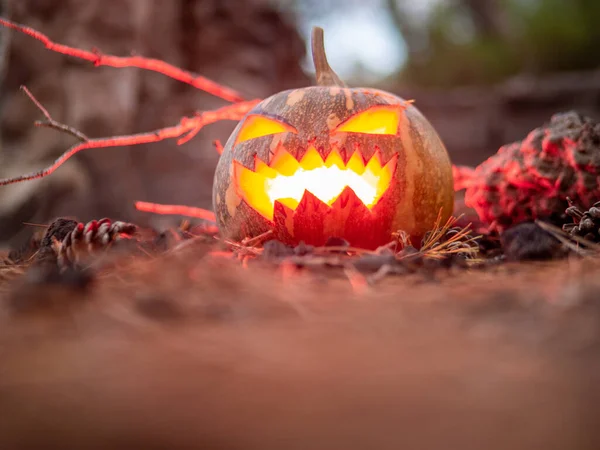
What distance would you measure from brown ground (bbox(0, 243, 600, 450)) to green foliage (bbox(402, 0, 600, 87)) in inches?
267

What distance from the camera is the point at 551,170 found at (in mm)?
1939

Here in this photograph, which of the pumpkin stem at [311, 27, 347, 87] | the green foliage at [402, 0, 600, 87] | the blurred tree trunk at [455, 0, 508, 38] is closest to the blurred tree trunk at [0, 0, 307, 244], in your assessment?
the pumpkin stem at [311, 27, 347, 87]

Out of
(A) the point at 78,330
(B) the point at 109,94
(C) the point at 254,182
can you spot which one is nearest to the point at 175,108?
(B) the point at 109,94

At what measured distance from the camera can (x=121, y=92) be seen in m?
4.52

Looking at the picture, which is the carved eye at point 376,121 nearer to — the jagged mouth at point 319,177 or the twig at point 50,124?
the jagged mouth at point 319,177

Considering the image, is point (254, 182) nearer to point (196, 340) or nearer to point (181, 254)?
point (181, 254)

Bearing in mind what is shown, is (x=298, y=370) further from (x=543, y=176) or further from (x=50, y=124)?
(x=543, y=176)

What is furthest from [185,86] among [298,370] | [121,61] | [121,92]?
[298,370]

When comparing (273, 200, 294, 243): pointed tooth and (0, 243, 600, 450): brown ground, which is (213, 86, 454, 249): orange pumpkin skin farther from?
(0, 243, 600, 450): brown ground

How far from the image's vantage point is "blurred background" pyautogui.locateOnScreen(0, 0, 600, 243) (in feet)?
13.8

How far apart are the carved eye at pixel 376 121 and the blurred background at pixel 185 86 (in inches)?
64.0

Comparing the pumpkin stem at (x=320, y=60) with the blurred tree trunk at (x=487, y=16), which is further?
the blurred tree trunk at (x=487, y=16)

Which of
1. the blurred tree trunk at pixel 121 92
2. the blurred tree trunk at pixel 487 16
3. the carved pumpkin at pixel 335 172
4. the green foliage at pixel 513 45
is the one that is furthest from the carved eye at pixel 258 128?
the blurred tree trunk at pixel 487 16

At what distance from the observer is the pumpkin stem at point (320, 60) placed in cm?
199
